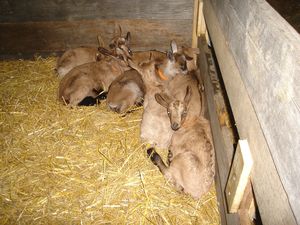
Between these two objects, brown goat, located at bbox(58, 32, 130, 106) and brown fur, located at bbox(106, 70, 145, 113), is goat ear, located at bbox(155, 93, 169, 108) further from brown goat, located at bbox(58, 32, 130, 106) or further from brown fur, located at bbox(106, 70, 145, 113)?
brown goat, located at bbox(58, 32, 130, 106)

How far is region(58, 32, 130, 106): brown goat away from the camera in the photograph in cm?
489

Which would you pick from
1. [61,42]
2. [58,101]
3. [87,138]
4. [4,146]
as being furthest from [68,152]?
[61,42]

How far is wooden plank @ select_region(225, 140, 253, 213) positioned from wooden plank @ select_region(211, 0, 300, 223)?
0.30 metres

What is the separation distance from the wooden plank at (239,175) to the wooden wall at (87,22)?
4281mm

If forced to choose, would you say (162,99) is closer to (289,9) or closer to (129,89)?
(129,89)

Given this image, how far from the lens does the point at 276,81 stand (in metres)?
1.28

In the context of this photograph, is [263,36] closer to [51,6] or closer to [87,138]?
[87,138]

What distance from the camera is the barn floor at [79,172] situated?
3242 mm

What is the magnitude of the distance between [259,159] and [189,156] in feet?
5.82

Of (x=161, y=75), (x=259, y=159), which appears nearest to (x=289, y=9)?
(x=161, y=75)

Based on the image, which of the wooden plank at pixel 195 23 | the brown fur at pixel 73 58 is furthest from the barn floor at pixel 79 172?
the wooden plank at pixel 195 23

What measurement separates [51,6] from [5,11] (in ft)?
3.30

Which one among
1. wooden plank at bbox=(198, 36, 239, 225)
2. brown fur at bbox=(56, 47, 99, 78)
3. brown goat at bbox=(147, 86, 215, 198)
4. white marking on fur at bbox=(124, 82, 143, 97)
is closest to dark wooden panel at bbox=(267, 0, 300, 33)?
wooden plank at bbox=(198, 36, 239, 225)

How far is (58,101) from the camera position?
16.5 feet
